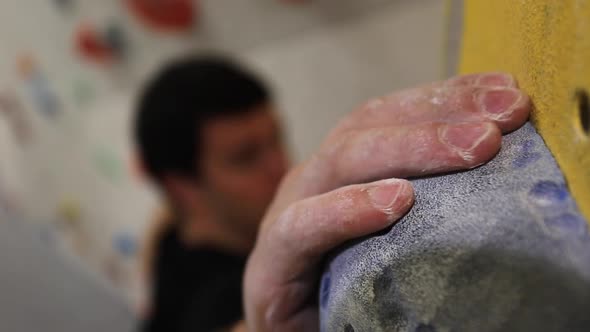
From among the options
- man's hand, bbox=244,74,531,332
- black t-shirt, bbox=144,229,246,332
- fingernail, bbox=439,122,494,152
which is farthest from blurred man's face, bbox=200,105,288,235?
fingernail, bbox=439,122,494,152

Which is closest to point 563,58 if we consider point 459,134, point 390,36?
point 459,134

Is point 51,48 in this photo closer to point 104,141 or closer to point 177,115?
point 104,141

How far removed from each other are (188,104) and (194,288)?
1.20 feet

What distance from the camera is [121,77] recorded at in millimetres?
1526

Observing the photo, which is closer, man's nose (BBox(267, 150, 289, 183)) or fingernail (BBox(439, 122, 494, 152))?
fingernail (BBox(439, 122, 494, 152))

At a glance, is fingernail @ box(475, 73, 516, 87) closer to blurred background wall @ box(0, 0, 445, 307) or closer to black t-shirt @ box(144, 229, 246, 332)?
blurred background wall @ box(0, 0, 445, 307)

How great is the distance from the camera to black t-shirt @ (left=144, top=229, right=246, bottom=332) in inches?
30.4

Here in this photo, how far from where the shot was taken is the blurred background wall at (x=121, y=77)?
3.36ft

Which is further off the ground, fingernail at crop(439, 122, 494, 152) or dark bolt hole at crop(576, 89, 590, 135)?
dark bolt hole at crop(576, 89, 590, 135)

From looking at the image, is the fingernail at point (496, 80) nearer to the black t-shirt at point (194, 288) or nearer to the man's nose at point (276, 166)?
the black t-shirt at point (194, 288)

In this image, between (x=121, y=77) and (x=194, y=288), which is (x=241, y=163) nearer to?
(x=194, y=288)

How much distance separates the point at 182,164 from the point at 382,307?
88cm

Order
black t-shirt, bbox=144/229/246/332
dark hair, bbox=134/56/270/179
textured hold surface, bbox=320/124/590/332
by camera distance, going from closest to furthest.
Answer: textured hold surface, bbox=320/124/590/332, black t-shirt, bbox=144/229/246/332, dark hair, bbox=134/56/270/179

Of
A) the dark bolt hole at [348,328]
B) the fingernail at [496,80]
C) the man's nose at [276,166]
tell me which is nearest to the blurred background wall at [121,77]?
the man's nose at [276,166]
